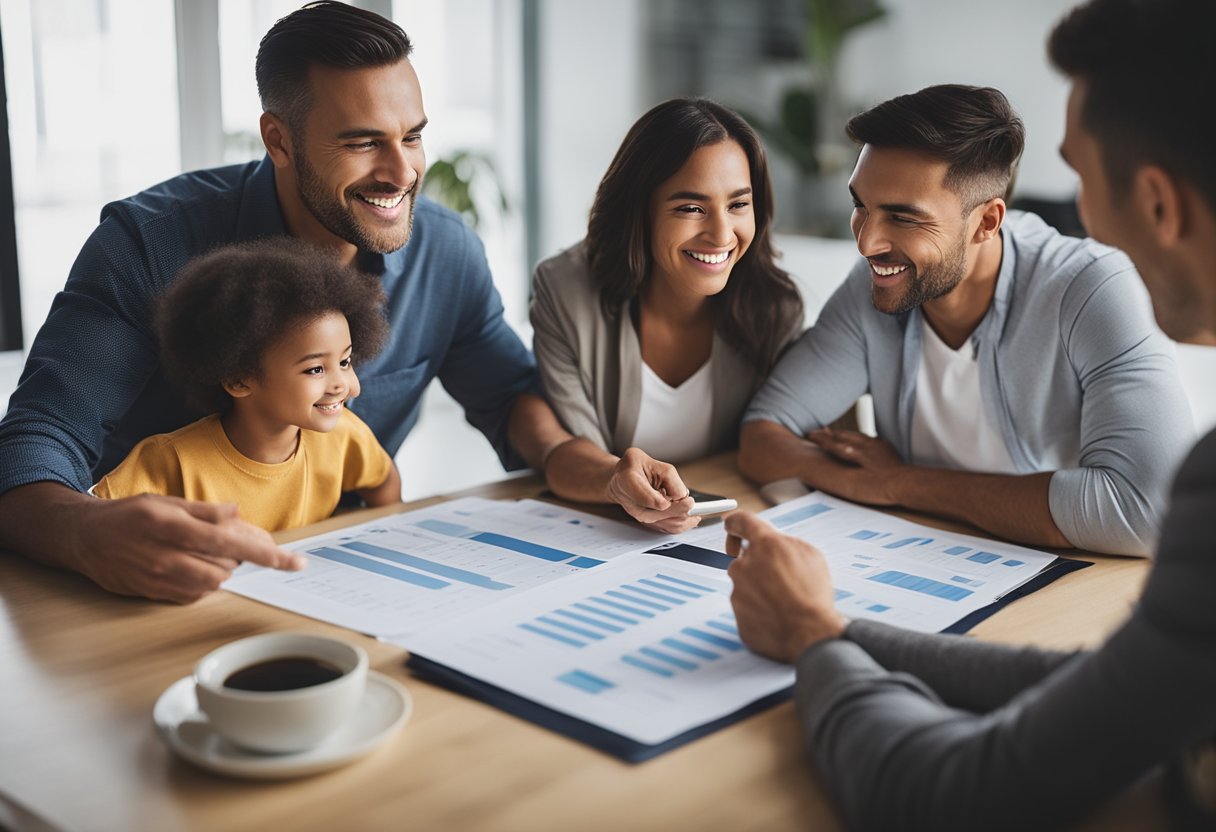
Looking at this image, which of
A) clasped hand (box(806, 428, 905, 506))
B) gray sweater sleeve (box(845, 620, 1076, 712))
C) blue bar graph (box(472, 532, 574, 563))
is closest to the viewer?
gray sweater sleeve (box(845, 620, 1076, 712))

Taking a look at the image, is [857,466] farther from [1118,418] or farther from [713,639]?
[713,639]

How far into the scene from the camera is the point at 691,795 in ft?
2.95

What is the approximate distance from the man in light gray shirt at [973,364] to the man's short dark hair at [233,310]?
0.77 meters

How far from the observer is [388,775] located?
3.06ft

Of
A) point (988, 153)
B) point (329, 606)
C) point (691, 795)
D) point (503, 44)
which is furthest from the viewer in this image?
point (503, 44)

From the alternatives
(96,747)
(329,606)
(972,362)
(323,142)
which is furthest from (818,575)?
(323,142)

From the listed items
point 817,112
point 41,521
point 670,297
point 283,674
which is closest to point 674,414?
point 670,297

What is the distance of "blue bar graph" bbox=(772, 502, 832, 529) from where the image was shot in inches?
64.1

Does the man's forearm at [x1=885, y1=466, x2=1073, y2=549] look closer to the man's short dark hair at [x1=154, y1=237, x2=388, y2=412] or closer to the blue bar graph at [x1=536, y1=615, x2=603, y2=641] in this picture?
the blue bar graph at [x1=536, y1=615, x2=603, y2=641]

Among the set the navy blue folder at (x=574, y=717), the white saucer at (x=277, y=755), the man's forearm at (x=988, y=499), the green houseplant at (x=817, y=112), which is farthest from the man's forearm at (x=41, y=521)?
the green houseplant at (x=817, y=112)

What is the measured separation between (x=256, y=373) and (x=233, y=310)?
0.09 metres

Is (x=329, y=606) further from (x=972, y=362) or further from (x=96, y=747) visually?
(x=972, y=362)

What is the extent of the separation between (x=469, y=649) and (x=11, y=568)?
0.66 metres

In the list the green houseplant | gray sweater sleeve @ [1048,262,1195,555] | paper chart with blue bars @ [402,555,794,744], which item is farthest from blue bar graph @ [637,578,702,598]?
the green houseplant
